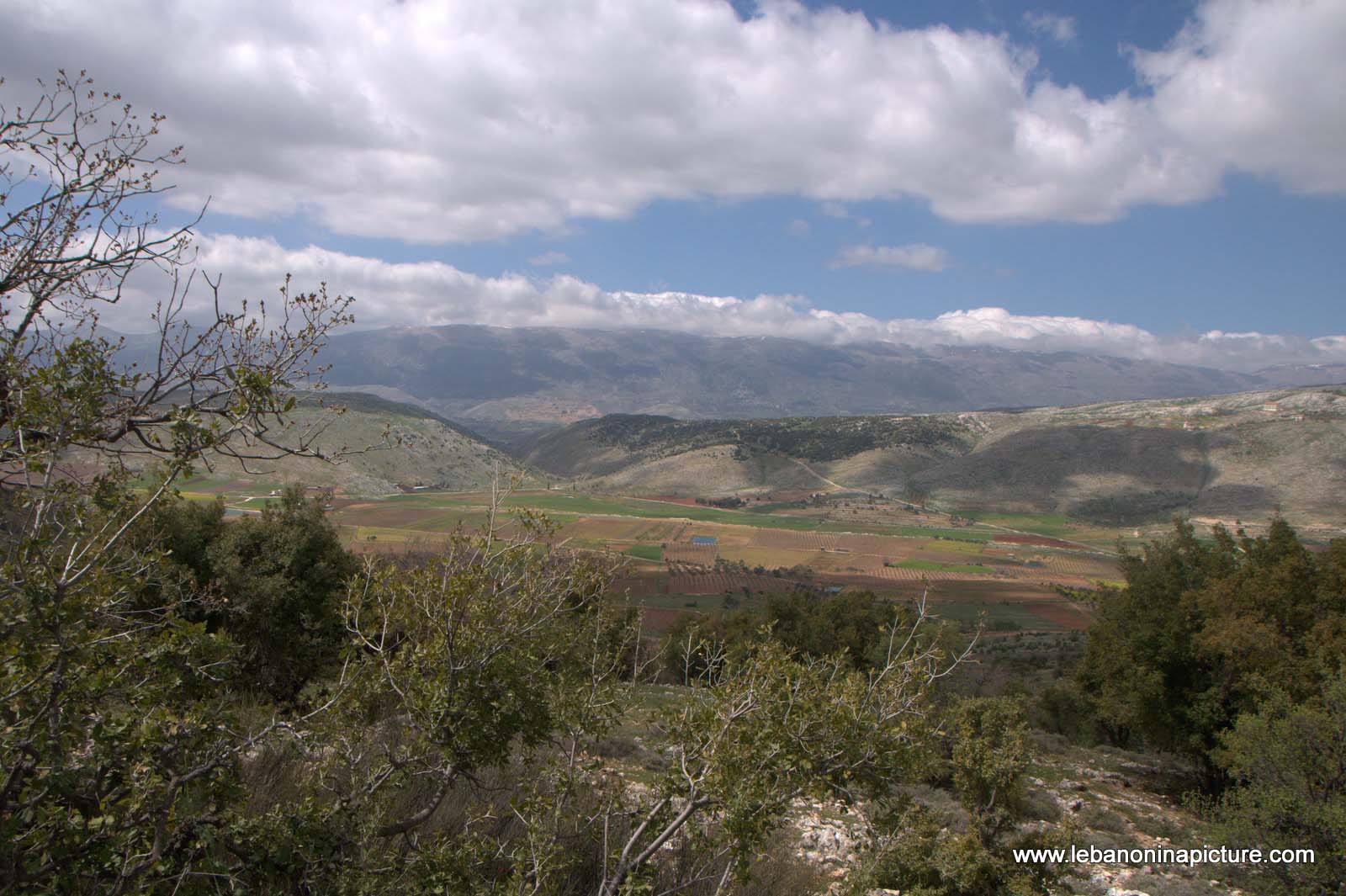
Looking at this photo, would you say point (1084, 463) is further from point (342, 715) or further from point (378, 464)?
point (342, 715)

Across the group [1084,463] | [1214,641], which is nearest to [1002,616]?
[1214,641]

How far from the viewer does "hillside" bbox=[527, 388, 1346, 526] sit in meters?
110

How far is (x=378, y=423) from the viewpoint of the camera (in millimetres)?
147500

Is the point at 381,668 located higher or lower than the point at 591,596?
lower

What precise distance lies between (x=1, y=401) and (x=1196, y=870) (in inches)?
906

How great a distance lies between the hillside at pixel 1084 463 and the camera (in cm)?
11038

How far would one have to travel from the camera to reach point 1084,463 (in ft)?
451

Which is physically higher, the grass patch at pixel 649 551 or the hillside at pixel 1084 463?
the hillside at pixel 1084 463

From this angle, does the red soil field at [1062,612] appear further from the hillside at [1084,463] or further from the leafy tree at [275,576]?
the leafy tree at [275,576]

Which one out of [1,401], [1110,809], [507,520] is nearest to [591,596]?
[507,520]

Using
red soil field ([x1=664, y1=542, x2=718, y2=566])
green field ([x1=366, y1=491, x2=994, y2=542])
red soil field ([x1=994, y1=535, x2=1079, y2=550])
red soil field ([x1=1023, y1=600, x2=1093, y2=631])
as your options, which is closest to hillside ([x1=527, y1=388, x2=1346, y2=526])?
red soil field ([x1=994, y1=535, x2=1079, y2=550])

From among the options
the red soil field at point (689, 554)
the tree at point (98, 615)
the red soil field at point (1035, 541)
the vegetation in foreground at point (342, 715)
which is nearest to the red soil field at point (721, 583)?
the red soil field at point (689, 554)

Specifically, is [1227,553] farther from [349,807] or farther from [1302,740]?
[349,807]

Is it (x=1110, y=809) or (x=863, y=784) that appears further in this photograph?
(x=1110, y=809)
